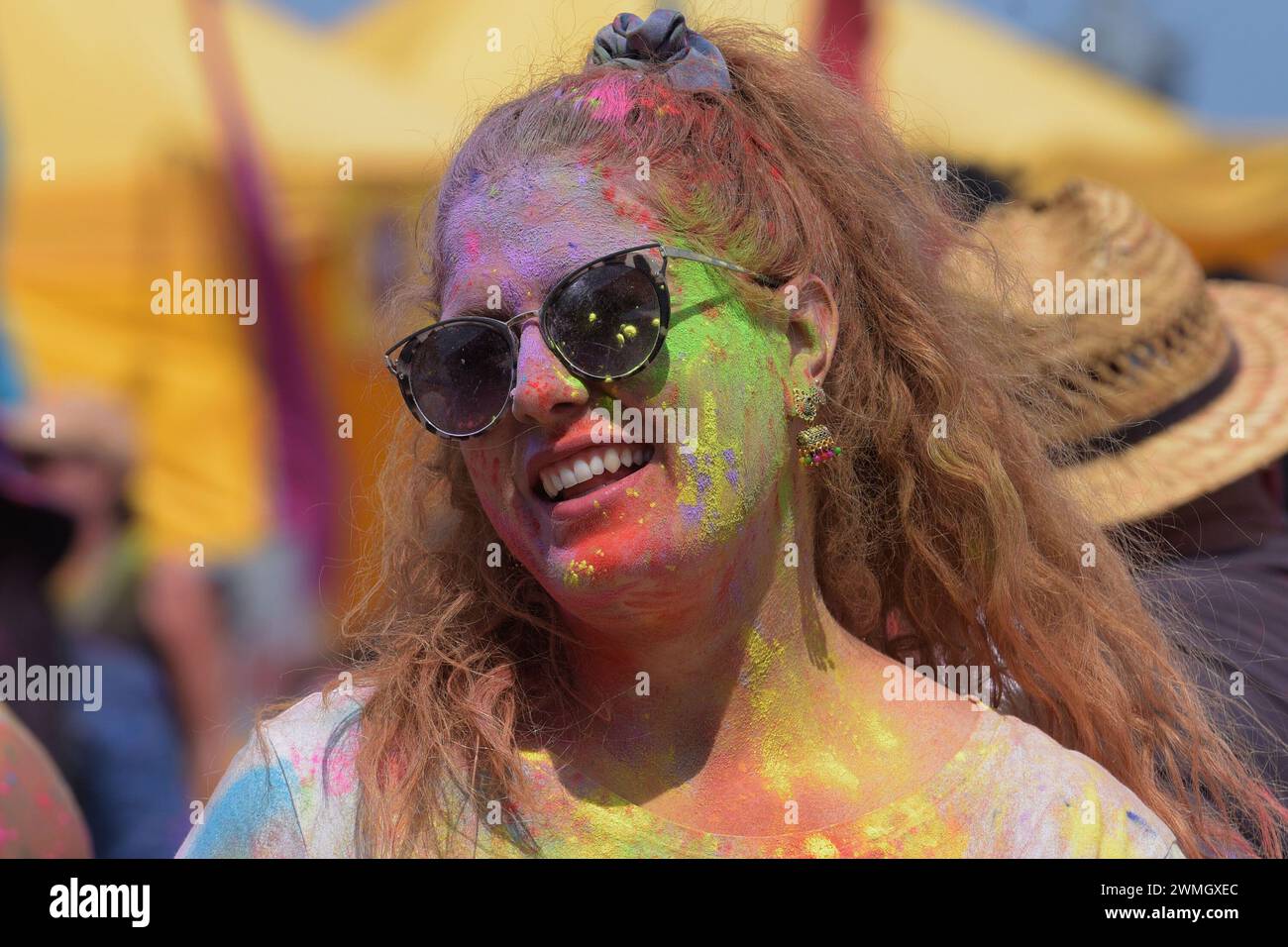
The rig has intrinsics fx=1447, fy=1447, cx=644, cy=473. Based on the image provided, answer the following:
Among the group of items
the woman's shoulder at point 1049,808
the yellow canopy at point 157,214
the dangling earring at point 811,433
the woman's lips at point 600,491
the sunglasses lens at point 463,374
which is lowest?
the woman's shoulder at point 1049,808

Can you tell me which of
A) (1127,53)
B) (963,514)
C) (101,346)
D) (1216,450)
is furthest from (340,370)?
(1127,53)

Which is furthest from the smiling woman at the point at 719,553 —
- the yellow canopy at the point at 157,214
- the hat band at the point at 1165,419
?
the yellow canopy at the point at 157,214

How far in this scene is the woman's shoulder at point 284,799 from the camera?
188 cm

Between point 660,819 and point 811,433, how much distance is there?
22.9 inches

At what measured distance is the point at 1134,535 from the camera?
8.73 feet

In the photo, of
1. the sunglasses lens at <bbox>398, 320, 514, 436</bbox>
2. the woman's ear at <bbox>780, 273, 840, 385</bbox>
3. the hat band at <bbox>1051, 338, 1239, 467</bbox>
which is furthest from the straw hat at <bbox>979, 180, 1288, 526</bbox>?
the sunglasses lens at <bbox>398, 320, 514, 436</bbox>

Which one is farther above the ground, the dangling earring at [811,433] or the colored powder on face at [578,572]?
the dangling earring at [811,433]

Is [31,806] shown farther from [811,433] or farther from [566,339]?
[811,433]

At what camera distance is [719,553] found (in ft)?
6.34

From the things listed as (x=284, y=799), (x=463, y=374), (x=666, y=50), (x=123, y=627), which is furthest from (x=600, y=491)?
(x=123, y=627)

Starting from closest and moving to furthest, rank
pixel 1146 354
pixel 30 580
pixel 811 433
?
pixel 811 433, pixel 1146 354, pixel 30 580

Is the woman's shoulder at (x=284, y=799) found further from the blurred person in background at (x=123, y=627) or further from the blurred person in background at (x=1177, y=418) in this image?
the blurred person in background at (x=123, y=627)

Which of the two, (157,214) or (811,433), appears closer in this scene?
(811,433)

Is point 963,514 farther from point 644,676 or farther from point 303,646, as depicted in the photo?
point 303,646
